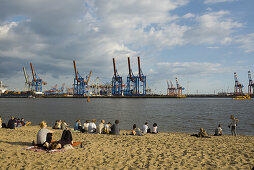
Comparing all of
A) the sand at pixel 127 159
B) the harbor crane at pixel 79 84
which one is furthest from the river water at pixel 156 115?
the harbor crane at pixel 79 84

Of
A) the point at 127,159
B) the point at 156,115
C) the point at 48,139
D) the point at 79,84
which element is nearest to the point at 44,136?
the point at 48,139

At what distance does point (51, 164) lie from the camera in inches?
221

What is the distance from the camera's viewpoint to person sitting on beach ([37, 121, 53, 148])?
7.06 m

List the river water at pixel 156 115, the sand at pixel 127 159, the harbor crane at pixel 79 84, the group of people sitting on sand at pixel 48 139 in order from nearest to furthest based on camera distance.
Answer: the sand at pixel 127 159
the group of people sitting on sand at pixel 48 139
the river water at pixel 156 115
the harbor crane at pixel 79 84

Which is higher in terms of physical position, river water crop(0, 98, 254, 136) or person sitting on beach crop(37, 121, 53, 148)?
person sitting on beach crop(37, 121, 53, 148)

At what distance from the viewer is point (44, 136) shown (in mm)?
7125

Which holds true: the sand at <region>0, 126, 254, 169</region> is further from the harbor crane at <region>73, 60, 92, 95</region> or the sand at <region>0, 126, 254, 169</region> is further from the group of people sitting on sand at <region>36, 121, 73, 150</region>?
the harbor crane at <region>73, 60, 92, 95</region>

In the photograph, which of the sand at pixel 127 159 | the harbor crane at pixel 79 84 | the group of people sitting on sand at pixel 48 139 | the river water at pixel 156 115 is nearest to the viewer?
the sand at pixel 127 159

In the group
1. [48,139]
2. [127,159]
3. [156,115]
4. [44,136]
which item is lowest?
[156,115]

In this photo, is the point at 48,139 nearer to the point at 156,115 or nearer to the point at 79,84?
the point at 156,115

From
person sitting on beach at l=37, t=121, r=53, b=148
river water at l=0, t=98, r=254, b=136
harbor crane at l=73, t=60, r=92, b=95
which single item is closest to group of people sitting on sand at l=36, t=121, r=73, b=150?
person sitting on beach at l=37, t=121, r=53, b=148

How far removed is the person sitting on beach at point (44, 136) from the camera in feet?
A: 23.2

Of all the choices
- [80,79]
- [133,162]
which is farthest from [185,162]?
[80,79]

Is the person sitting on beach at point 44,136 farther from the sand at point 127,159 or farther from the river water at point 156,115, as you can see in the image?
the river water at point 156,115
